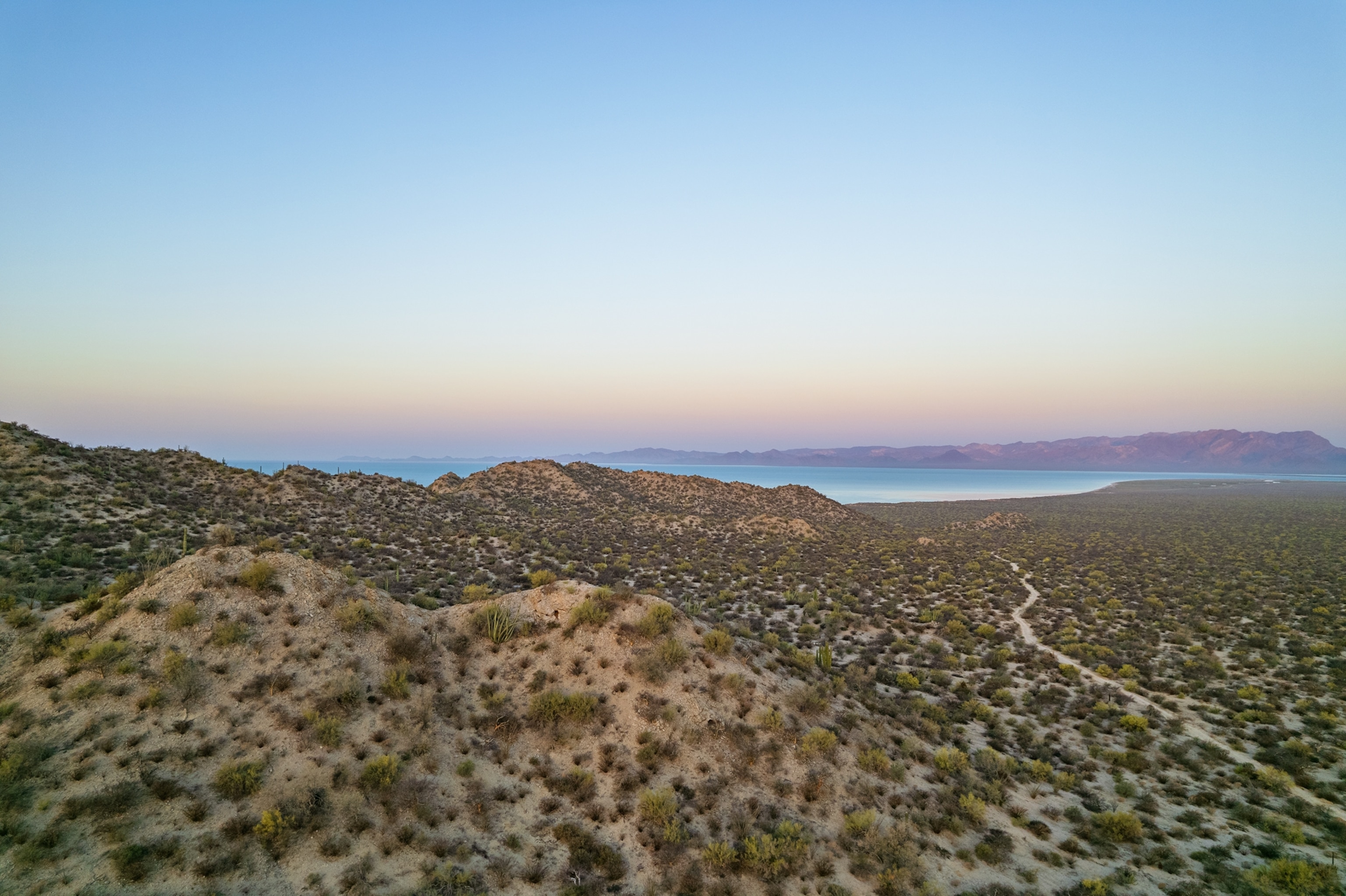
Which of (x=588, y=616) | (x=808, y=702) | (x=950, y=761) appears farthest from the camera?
(x=588, y=616)

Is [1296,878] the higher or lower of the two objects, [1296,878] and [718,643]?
the lower

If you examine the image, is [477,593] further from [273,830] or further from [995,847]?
[995,847]

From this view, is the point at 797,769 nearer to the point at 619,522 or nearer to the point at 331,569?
the point at 331,569

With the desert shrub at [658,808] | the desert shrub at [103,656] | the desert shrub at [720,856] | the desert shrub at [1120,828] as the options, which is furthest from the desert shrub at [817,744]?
the desert shrub at [103,656]

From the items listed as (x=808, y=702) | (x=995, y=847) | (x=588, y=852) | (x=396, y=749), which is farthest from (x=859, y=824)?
(x=396, y=749)

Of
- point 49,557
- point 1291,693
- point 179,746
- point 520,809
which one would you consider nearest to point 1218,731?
point 1291,693

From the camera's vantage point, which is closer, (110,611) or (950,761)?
(110,611)
